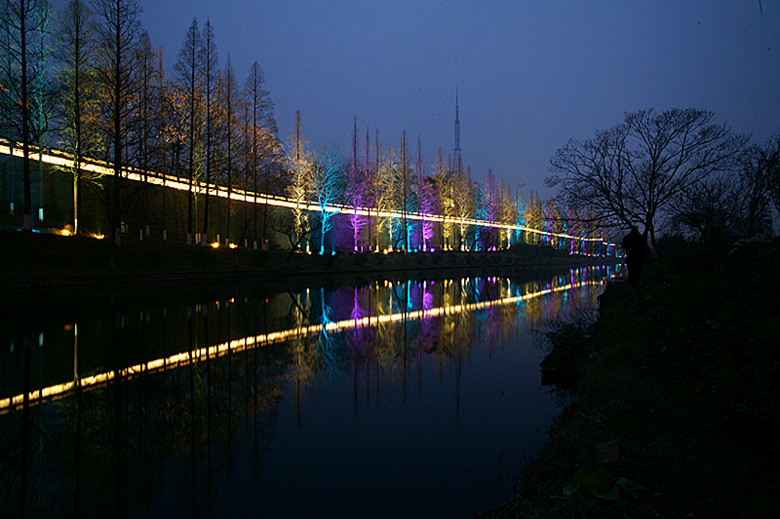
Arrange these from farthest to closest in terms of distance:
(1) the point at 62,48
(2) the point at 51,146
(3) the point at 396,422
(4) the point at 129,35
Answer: (2) the point at 51,146
(1) the point at 62,48
(4) the point at 129,35
(3) the point at 396,422

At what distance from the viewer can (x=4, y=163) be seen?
85.3 ft

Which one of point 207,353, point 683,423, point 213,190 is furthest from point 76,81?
point 683,423

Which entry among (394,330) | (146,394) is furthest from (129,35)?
(146,394)

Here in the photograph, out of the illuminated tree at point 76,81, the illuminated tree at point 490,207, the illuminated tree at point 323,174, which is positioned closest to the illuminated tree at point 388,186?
the illuminated tree at point 323,174

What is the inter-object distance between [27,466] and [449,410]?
4.17m

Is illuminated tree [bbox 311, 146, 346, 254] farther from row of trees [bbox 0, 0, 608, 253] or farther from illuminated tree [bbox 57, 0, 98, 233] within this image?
illuminated tree [bbox 57, 0, 98, 233]

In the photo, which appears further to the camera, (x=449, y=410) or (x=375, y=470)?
(x=449, y=410)

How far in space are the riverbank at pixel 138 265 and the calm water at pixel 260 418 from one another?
8.73m

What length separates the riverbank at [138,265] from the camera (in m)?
18.5

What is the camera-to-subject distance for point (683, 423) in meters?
4.11

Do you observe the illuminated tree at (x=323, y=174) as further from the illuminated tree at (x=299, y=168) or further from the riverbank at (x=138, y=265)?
the riverbank at (x=138, y=265)

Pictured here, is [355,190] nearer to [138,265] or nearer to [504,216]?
A: [138,265]

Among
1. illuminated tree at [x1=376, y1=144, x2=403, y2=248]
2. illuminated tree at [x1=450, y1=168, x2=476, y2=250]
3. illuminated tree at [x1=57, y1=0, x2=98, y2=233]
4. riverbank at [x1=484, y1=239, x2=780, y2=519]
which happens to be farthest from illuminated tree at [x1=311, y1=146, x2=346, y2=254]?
riverbank at [x1=484, y1=239, x2=780, y2=519]

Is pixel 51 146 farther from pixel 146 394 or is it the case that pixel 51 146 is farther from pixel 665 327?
pixel 665 327
